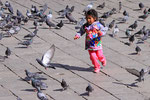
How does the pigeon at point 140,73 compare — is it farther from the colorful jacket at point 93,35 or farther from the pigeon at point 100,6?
the pigeon at point 100,6

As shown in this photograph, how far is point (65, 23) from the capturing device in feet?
49.4

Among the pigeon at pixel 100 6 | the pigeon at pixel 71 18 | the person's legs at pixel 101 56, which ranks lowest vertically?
the person's legs at pixel 101 56

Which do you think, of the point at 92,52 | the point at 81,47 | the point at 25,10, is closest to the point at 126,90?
the point at 92,52

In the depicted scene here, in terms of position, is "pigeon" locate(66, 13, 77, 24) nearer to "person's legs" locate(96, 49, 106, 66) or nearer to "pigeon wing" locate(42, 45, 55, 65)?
"person's legs" locate(96, 49, 106, 66)

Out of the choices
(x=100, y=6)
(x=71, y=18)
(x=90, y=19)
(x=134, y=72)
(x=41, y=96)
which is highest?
(x=90, y=19)

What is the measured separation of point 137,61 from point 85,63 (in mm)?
1239

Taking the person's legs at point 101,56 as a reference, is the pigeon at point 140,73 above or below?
below

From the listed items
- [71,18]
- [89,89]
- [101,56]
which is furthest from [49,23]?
[89,89]

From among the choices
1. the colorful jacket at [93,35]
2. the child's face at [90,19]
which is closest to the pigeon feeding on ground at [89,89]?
the colorful jacket at [93,35]

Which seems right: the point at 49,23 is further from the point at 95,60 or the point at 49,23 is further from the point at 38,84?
the point at 38,84

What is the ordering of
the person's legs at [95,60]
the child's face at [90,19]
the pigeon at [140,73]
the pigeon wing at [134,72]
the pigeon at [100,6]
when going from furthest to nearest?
the pigeon at [100,6] < the person's legs at [95,60] < the child's face at [90,19] < the pigeon wing at [134,72] < the pigeon at [140,73]

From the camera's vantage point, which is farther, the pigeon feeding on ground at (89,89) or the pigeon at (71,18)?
Answer: the pigeon at (71,18)

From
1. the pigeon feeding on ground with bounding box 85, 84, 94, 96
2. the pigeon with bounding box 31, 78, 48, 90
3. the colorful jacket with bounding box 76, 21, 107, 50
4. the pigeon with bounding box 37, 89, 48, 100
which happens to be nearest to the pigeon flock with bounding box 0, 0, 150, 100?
the pigeon with bounding box 31, 78, 48, 90

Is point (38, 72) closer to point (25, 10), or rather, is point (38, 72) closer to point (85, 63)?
point (85, 63)
